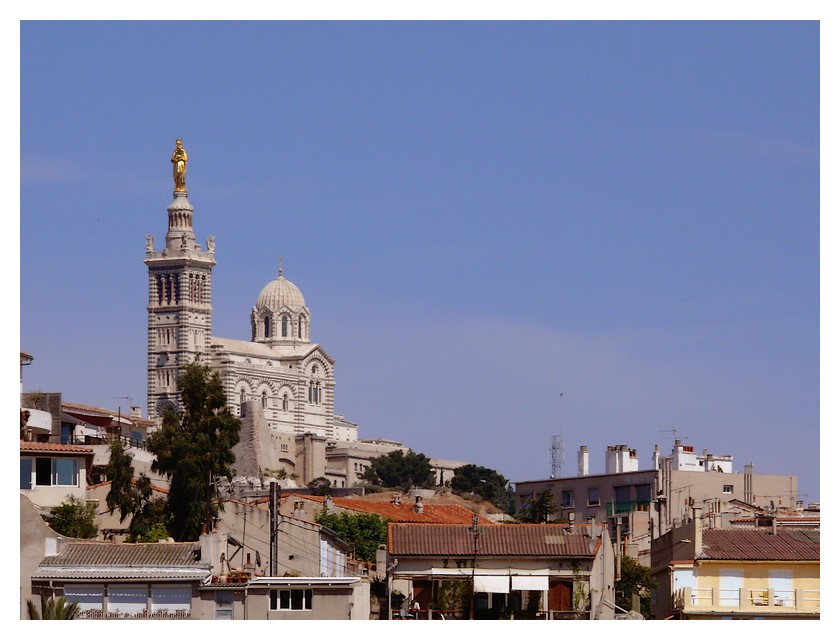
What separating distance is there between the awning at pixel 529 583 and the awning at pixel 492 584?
0.51ft

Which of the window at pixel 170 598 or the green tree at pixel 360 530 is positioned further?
the green tree at pixel 360 530

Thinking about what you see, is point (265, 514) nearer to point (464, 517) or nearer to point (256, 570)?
point (256, 570)

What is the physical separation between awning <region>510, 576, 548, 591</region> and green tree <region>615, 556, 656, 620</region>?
573 centimetres

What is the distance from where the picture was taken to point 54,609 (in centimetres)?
4153

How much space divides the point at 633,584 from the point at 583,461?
1221 inches

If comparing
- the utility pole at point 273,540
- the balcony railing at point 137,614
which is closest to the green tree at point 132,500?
the utility pole at point 273,540

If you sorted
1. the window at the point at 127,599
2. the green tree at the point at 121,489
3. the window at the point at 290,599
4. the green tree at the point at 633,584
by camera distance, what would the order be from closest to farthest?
1. the window at the point at 127,599
2. the window at the point at 290,599
3. the green tree at the point at 633,584
4. the green tree at the point at 121,489

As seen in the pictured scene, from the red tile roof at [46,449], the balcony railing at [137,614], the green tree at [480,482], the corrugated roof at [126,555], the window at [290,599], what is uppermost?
the red tile roof at [46,449]

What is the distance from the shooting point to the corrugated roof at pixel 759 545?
162ft

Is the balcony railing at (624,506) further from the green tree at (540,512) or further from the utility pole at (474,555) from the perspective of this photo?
the utility pole at (474,555)

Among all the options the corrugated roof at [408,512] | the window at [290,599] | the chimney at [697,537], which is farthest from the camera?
the corrugated roof at [408,512]

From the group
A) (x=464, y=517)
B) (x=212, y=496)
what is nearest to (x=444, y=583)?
(x=212, y=496)

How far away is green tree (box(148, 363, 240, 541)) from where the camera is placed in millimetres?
59500

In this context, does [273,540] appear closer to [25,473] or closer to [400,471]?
[25,473]
